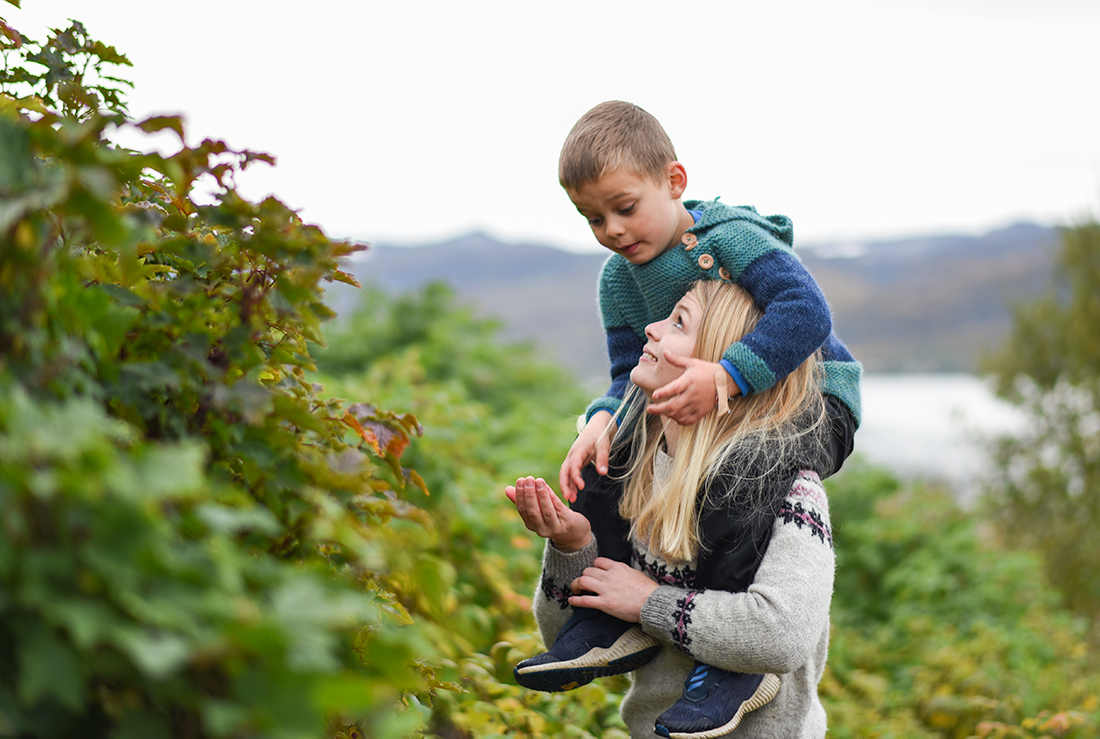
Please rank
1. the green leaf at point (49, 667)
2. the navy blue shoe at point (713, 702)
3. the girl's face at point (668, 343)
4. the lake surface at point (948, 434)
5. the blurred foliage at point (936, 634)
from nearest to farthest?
the green leaf at point (49, 667), the navy blue shoe at point (713, 702), the girl's face at point (668, 343), the blurred foliage at point (936, 634), the lake surface at point (948, 434)

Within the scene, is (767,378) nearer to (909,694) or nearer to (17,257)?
(17,257)

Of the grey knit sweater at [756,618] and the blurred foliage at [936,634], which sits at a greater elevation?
the grey knit sweater at [756,618]

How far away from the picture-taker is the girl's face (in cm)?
192

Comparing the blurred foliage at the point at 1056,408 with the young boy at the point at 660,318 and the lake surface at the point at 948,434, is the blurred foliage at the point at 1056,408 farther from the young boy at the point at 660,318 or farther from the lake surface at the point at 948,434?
the young boy at the point at 660,318

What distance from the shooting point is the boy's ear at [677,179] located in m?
2.12

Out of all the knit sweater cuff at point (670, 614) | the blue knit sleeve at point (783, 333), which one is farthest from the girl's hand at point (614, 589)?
the blue knit sleeve at point (783, 333)

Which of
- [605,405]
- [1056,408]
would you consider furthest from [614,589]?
[1056,408]

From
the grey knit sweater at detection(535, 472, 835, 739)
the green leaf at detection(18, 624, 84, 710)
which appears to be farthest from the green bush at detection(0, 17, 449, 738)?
the grey knit sweater at detection(535, 472, 835, 739)

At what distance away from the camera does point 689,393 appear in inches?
70.9

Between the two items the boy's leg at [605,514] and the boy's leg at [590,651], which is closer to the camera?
the boy's leg at [590,651]

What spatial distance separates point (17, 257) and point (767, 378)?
4.78 ft

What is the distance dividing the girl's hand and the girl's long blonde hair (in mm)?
93

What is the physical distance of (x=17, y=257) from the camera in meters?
0.73

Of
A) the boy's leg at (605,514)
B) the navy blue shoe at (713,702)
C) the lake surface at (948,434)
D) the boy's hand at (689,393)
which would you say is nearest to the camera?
the navy blue shoe at (713,702)
